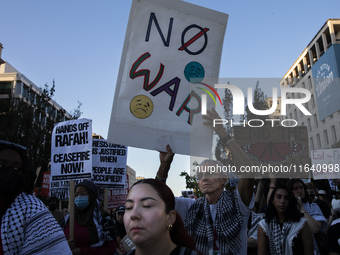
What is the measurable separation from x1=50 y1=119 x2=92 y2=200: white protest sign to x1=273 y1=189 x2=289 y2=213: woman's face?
109 inches

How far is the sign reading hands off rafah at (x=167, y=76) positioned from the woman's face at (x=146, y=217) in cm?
90

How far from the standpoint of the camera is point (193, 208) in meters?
2.84

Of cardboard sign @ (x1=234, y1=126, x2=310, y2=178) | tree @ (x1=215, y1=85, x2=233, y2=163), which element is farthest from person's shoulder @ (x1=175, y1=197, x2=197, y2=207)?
cardboard sign @ (x1=234, y1=126, x2=310, y2=178)

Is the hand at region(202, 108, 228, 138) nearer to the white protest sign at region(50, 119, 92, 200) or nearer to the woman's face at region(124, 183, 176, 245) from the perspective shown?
the woman's face at region(124, 183, 176, 245)

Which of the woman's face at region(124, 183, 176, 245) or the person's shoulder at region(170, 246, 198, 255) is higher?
the woman's face at region(124, 183, 176, 245)

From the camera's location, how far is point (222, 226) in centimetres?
254

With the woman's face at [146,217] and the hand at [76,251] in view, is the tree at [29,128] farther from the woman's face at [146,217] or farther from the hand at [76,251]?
the woman's face at [146,217]

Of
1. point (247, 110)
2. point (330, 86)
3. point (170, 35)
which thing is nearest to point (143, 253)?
point (247, 110)

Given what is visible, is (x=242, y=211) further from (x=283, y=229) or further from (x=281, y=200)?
(x=281, y=200)

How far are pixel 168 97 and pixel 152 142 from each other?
0.42 meters

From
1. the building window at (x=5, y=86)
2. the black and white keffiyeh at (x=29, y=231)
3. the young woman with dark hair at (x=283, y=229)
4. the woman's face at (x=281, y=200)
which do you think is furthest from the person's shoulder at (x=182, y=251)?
the building window at (x=5, y=86)

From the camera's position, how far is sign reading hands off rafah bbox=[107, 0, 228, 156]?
2.61m

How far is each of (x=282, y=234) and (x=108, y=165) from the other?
4481 mm

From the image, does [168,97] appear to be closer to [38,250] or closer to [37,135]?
[38,250]
